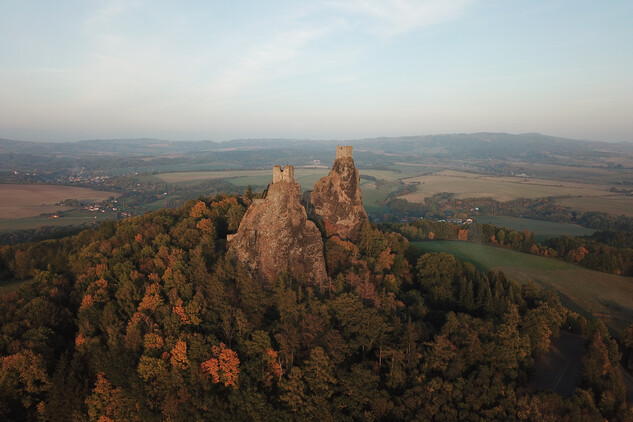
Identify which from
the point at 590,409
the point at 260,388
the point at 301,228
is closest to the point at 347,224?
the point at 301,228

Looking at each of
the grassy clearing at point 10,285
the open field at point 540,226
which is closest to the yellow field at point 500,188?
the open field at point 540,226

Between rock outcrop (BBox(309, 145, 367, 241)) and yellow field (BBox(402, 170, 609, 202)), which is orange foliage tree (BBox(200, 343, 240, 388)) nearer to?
rock outcrop (BBox(309, 145, 367, 241))

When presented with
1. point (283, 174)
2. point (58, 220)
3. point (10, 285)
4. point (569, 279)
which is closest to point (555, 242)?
point (569, 279)

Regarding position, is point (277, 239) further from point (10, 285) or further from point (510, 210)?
point (510, 210)

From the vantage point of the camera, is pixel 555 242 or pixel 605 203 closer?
pixel 555 242

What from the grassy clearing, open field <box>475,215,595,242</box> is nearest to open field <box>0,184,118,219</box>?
the grassy clearing

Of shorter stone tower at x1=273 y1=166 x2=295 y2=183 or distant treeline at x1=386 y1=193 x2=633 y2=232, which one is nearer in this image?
shorter stone tower at x1=273 y1=166 x2=295 y2=183
